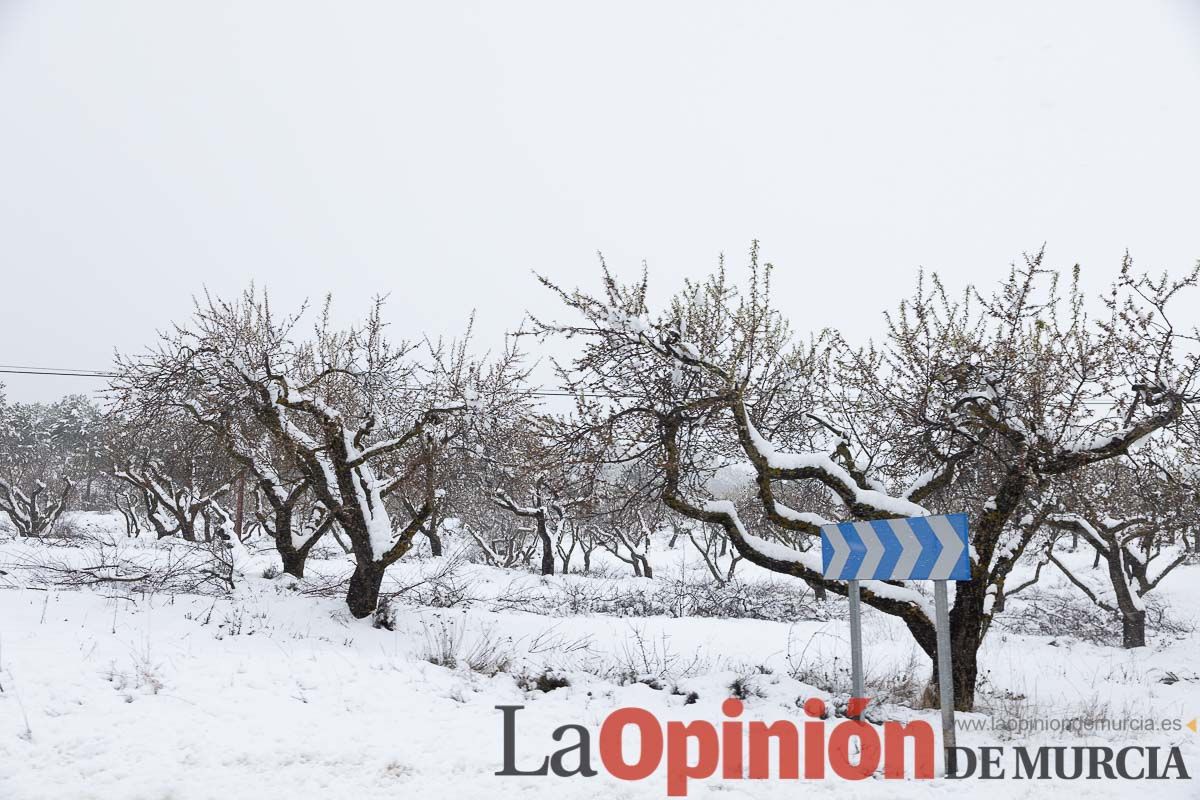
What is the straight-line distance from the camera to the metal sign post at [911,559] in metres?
5.04

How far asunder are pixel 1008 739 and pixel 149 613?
9.93 metres

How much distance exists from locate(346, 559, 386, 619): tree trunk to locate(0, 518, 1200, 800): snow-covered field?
25 cm

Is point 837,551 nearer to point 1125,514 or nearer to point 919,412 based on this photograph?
point 919,412

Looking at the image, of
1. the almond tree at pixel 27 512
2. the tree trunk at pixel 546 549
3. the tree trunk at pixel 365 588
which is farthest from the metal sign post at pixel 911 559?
the almond tree at pixel 27 512

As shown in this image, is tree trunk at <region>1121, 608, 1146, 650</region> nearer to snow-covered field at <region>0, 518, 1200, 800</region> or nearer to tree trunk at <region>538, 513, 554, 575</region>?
snow-covered field at <region>0, 518, 1200, 800</region>

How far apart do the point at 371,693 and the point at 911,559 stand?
489cm

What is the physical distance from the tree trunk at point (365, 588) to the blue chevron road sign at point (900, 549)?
7.43 m

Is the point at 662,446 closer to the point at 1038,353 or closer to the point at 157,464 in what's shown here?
the point at 1038,353

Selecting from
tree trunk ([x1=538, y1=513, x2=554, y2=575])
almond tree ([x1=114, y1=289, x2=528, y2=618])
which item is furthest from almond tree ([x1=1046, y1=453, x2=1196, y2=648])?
tree trunk ([x1=538, y1=513, x2=554, y2=575])

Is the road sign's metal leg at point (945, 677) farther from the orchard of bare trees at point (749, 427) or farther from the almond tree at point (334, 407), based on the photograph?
the almond tree at point (334, 407)

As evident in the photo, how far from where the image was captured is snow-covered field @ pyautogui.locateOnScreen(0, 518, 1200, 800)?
16.0ft

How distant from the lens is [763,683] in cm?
740

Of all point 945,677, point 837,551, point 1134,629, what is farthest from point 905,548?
point 1134,629

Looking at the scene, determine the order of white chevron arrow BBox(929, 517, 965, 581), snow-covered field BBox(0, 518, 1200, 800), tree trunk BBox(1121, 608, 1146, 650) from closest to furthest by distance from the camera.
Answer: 1. snow-covered field BBox(0, 518, 1200, 800)
2. white chevron arrow BBox(929, 517, 965, 581)
3. tree trunk BBox(1121, 608, 1146, 650)
